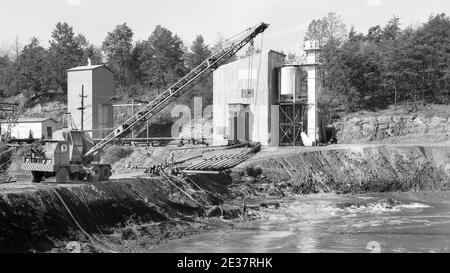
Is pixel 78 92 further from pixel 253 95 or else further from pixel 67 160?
pixel 67 160

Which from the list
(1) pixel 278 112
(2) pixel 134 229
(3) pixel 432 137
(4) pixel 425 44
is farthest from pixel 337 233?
(4) pixel 425 44

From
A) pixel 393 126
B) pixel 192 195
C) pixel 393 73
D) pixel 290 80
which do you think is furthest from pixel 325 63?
pixel 192 195

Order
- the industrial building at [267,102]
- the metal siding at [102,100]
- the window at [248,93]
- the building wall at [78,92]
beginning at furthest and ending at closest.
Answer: the metal siding at [102,100] < the building wall at [78,92] < the window at [248,93] < the industrial building at [267,102]

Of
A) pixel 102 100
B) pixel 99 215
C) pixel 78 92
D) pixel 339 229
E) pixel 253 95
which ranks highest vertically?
pixel 78 92

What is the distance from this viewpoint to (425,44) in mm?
72250

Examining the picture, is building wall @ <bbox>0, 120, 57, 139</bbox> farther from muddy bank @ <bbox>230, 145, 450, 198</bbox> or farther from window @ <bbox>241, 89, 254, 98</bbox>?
muddy bank @ <bbox>230, 145, 450, 198</bbox>

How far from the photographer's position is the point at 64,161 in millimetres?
29156

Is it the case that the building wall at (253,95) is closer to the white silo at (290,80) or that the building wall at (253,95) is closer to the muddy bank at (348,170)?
the white silo at (290,80)

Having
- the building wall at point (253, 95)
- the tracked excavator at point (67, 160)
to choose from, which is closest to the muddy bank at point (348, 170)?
the building wall at point (253, 95)

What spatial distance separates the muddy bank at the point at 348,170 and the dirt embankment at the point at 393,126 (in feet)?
43.7

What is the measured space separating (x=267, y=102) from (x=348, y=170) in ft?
41.3

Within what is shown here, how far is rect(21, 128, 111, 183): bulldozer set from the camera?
28656 millimetres

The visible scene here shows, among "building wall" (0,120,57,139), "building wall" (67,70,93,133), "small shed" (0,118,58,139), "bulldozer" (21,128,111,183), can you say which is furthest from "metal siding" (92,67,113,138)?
"bulldozer" (21,128,111,183)

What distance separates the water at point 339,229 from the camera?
2416cm
